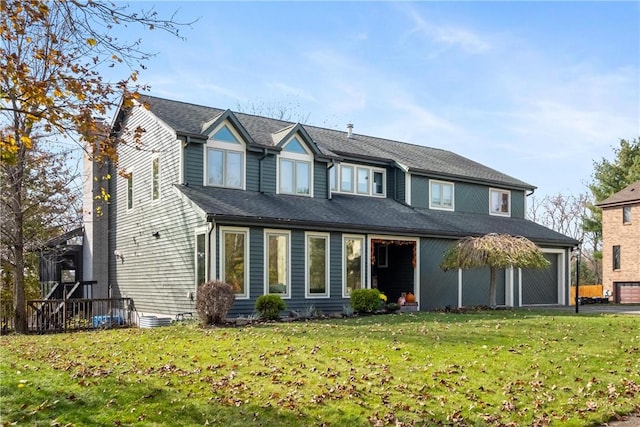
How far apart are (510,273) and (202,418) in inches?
806

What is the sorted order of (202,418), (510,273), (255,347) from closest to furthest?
(202,418), (255,347), (510,273)

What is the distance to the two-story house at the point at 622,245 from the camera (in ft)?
122

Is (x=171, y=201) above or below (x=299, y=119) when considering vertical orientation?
below

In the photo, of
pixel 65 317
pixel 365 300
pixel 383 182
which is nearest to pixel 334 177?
pixel 383 182

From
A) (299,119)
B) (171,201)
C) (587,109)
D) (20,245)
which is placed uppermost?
(299,119)

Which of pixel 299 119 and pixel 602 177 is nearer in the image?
pixel 299 119

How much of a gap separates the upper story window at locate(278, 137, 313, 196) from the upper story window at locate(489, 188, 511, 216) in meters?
10.4

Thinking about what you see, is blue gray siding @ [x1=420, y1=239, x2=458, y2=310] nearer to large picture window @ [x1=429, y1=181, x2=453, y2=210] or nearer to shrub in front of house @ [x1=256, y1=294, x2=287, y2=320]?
large picture window @ [x1=429, y1=181, x2=453, y2=210]

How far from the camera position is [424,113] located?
23562 millimetres

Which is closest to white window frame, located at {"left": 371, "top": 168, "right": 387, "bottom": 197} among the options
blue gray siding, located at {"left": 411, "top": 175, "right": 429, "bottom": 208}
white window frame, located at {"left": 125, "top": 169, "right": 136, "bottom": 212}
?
blue gray siding, located at {"left": 411, "top": 175, "right": 429, "bottom": 208}

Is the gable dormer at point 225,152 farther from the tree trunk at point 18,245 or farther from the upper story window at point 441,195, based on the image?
the upper story window at point 441,195

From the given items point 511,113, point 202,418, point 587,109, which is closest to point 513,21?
point 587,109

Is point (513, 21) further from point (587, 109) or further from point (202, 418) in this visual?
point (202, 418)

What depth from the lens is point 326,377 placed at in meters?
9.27
